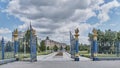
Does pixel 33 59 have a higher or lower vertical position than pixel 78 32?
lower

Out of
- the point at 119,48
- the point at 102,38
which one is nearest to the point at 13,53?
the point at 119,48

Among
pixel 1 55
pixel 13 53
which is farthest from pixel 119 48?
pixel 1 55

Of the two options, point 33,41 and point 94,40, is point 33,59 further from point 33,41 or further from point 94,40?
point 94,40

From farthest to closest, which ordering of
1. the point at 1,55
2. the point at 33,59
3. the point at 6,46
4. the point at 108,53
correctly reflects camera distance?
the point at 108,53 < the point at 33,59 < the point at 6,46 < the point at 1,55

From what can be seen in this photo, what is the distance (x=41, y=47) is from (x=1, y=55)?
87320mm

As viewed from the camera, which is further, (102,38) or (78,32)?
(102,38)

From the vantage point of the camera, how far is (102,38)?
86.9 meters

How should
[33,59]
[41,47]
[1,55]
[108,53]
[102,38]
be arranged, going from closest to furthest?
[1,55], [33,59], [108,53], [102,38], [41,47]

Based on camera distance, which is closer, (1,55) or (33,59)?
(1,55)

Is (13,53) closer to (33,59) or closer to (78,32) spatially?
(33,59)

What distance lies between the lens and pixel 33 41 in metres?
31.2

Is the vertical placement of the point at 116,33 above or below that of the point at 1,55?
above

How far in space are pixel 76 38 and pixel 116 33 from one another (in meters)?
60.2

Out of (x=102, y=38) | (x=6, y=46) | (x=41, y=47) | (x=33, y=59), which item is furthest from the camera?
(x=41, y=47)
